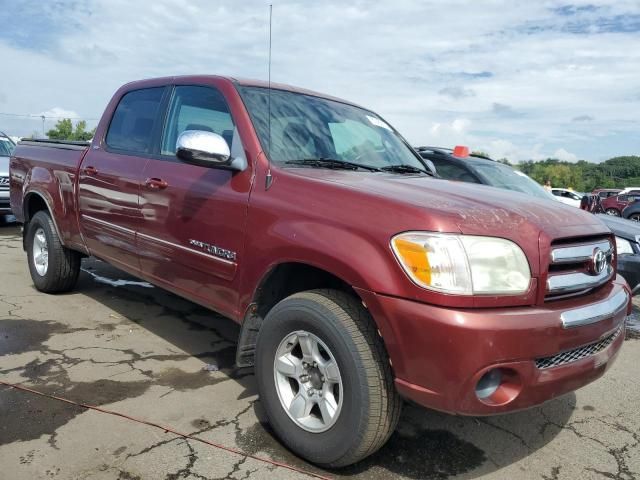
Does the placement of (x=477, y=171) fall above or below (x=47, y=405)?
above

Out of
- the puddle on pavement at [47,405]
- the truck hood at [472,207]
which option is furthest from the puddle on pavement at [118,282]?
the truck hood at [472,207]

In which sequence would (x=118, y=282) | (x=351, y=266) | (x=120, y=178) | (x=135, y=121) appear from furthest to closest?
(x=118, y=282) < (x=135, y=121) < (x=120, y=178) < (x=351, y=266)

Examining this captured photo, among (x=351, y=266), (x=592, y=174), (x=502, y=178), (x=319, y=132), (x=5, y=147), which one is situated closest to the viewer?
(x=351, y=266)

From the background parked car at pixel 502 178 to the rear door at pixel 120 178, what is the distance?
121 inches

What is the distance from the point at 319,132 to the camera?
11.3 ft

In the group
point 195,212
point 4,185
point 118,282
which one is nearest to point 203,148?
point 195,212

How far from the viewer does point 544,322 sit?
2.21 metres

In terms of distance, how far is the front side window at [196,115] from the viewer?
3348 mm

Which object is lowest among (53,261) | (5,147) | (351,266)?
(53,261)

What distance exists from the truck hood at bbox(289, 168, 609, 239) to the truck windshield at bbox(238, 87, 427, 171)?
0.30 m

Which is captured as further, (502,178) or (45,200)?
(502,178)

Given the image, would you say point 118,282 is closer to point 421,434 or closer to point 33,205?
point 33,205

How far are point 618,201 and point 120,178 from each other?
85.7 ft

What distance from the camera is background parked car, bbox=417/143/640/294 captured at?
575cm
